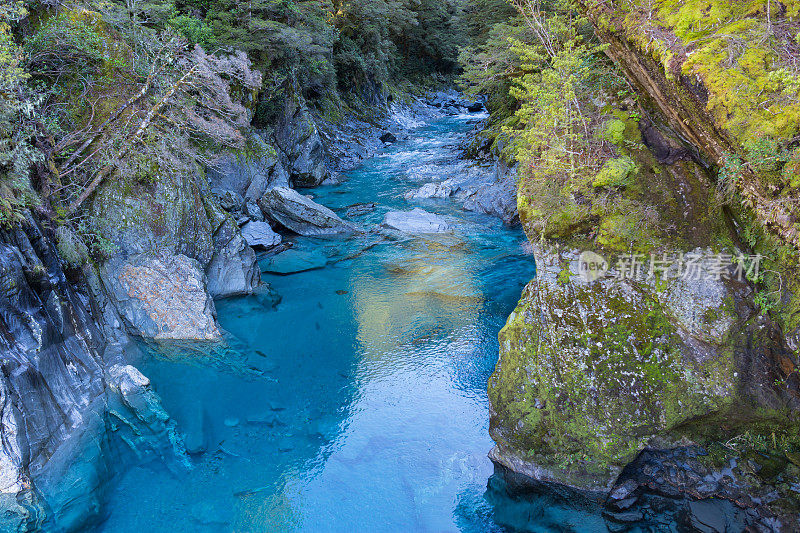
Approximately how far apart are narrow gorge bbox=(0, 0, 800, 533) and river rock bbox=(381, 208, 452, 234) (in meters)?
3.68

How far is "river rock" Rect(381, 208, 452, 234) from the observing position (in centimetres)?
1633

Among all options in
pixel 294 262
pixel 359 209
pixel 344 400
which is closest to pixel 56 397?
pixel 344 400

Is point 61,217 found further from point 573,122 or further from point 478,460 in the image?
point 573,122

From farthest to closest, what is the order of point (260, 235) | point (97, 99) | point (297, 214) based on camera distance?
1. point (297, 214)
2. point (260, 235)
3. point (97, 99)

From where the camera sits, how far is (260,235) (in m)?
15.0

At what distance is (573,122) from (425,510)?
20.6ft

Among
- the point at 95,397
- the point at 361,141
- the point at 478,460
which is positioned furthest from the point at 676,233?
the point at 361,141

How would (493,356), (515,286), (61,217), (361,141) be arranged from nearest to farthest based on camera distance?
1. (61,217)
2. (493,356)
3. (515,286)
4. (361,141)

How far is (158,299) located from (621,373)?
9289 mm

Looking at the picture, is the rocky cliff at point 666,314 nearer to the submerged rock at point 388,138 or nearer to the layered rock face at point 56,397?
the layered rock face at point 56,397

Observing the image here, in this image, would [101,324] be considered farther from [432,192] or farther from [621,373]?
[432,192]

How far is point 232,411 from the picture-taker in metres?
8.50

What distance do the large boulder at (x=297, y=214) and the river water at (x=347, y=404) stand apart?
4.89 ft

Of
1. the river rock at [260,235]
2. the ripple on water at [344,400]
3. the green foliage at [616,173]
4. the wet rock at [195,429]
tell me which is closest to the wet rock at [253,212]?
the river rock at [260,235]
